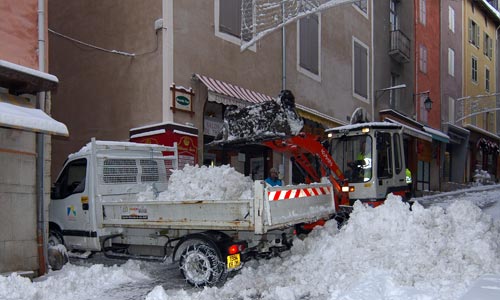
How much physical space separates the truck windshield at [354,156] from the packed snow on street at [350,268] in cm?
241

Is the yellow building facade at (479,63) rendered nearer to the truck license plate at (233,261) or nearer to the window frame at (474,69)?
the window frame at (474,69)

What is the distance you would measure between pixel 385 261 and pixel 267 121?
2899 mm

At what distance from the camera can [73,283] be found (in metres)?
6.99

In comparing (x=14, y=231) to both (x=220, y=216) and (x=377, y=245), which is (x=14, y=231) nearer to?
(x=220, y=216)

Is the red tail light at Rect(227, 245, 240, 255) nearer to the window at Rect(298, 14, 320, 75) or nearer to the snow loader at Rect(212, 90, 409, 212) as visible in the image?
the snow loader at Rect(212, 90, 409, 212)

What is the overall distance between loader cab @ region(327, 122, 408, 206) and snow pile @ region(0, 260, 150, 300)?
4.97 meters

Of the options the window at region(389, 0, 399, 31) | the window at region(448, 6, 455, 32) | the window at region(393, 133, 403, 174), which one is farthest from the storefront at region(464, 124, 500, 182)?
the window at region(393, 133, 403, 174)

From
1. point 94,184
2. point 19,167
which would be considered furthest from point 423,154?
point 19,167

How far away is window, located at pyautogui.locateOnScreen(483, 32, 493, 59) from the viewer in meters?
37.5

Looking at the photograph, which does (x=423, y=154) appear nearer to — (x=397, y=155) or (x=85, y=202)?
(x=397, y=155)

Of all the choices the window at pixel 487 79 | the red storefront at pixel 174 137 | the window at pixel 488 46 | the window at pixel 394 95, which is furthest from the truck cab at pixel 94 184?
the window at pixel 488 46

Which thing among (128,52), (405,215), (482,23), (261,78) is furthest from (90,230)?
(482,23)

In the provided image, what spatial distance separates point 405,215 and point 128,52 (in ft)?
27.9

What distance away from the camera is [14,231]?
7730 millimetres
